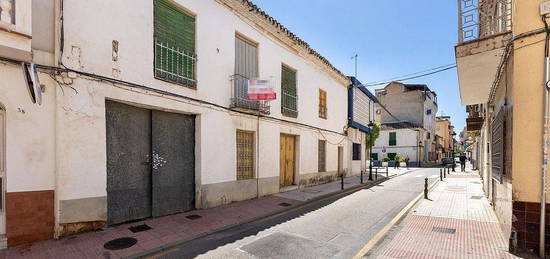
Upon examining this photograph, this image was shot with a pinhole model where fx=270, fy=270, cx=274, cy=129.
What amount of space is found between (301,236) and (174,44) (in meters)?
5.95

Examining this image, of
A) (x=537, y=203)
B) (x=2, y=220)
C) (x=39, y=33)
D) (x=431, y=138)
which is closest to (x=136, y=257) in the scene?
(x=2, y=220)

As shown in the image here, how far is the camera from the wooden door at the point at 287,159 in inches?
475

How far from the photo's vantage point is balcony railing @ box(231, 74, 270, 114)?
363 inches

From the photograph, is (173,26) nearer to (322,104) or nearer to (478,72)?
(478,72)

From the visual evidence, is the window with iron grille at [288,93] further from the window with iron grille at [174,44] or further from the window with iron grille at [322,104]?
the window with iron grille at [174,44]

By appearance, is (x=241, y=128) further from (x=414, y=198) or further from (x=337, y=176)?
(x=337, y=176)

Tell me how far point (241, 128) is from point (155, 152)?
3.17m

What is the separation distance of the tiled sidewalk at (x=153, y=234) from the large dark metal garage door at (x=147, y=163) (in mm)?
385

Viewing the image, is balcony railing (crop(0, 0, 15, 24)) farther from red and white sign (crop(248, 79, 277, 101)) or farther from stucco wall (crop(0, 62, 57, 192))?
red and white sign (crop(248, 79, 277, 101))

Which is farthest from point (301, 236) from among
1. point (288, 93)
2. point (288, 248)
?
point (288, 93)

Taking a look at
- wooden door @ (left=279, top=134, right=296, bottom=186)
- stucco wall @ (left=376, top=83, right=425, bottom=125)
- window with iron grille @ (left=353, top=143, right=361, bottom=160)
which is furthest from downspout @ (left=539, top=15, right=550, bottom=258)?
stucco wall @ (left=376, top=83, right=425, bottom=125)

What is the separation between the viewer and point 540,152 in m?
4.49

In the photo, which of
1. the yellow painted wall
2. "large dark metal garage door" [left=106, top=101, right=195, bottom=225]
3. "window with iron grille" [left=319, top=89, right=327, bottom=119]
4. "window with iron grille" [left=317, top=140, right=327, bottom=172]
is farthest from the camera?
"window with iron grille" [left=319, top=89, right=327, bottom=119]

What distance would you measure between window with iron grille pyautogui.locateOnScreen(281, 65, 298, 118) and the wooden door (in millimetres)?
1152
